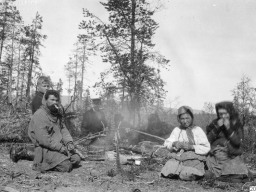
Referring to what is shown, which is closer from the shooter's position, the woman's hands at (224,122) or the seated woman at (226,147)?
the seated woman at (226,147)

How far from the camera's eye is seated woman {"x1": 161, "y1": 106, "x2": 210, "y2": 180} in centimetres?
509

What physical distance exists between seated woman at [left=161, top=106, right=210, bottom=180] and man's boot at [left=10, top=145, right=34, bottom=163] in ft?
10.3

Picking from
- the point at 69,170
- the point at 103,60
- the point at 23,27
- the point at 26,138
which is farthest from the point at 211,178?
the point at 23,27

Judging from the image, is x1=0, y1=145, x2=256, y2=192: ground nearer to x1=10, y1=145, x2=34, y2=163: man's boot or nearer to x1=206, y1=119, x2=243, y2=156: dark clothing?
x1=10, y1=145, x2=34, y2=163: man's boot

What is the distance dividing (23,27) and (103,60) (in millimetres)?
15379

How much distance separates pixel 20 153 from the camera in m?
6.18

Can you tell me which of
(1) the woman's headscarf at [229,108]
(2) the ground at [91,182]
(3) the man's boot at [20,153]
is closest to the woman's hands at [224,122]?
(1) the woman's headscarf at [229,108]

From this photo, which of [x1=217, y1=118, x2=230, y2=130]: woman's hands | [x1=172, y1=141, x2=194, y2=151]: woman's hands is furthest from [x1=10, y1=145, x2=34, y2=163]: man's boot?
[x1=217, y1=118, x2=230, y2=130]: woman's hands

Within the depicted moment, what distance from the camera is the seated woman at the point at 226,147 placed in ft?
16.8

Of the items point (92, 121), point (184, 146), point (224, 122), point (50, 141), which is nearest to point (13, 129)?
point (92, 121)

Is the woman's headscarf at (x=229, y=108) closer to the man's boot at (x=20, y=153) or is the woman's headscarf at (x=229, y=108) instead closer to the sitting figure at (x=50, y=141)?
the sitting figure at (x=50, y=141)

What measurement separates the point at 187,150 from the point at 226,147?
784 millimetres

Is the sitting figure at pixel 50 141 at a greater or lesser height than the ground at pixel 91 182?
greater

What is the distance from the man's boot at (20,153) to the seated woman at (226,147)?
157 inches
